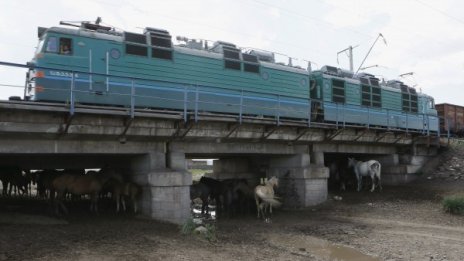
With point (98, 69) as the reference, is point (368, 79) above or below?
above

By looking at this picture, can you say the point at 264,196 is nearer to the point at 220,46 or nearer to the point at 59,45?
the point at 220,46

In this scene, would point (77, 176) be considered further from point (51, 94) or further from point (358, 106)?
point (358, 106)

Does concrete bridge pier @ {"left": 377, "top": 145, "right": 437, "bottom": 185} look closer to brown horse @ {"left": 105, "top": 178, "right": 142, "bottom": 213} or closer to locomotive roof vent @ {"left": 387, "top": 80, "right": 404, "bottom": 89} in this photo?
locomotive roof vent @ {"left": 387, "top": 80, "right": 404, "bottom": 89}

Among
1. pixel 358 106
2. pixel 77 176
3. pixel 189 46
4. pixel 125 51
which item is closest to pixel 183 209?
pixel 77 176

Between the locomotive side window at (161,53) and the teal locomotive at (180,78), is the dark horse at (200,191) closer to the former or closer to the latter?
the teal locomotive at (180,78)

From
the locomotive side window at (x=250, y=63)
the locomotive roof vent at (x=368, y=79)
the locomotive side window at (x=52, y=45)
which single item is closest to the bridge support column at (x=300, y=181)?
the locomotive side window at (x=250, y=63)

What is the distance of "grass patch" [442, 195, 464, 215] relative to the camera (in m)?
17.2

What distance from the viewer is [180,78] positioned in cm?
1786

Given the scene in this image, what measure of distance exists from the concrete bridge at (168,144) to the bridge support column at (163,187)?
0.04 meters

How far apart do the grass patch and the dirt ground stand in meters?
0.35

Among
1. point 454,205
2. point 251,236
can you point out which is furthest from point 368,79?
point 251,236

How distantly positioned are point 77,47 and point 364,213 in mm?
13641

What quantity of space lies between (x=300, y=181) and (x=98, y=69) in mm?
10595

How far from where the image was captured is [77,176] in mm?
15477
